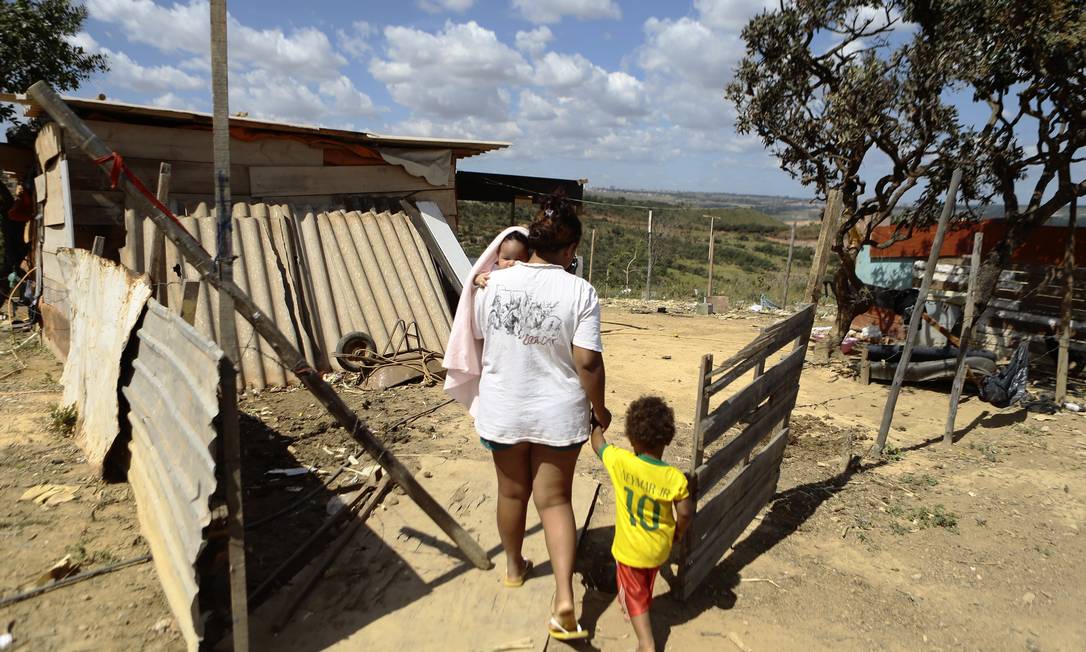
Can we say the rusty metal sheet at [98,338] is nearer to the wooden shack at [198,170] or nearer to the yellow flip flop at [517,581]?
the wooden shack at [198,170]

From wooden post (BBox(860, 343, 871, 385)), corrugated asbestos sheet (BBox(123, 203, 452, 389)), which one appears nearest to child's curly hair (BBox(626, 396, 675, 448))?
corrugated asbestos sheet (BBox(123, 203, 452, 389))

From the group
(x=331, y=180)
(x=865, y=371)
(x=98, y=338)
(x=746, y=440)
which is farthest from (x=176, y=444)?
(x=865, y=371)

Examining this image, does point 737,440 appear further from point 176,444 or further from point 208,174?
point 208,174

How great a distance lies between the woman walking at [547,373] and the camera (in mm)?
2350

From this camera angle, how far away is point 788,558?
3.59 metres

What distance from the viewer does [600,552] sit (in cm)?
336

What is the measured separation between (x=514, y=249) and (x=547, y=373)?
551mm

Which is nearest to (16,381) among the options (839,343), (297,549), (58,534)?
(58,534)

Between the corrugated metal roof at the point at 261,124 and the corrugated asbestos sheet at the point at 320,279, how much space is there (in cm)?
88

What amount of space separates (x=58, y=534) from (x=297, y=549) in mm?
1343

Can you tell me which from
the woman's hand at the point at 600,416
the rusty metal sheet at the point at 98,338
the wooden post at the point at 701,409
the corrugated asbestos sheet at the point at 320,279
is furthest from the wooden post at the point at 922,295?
the rusty metal sheet at the point at 98,338

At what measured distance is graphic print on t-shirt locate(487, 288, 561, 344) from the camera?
91.7 inches

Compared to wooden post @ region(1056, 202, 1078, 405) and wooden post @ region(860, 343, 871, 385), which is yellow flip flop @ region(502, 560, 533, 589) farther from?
wooden post @ region(1056, 202, 1078, 405)

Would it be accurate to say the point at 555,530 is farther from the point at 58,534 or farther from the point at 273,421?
the point at 273,421
